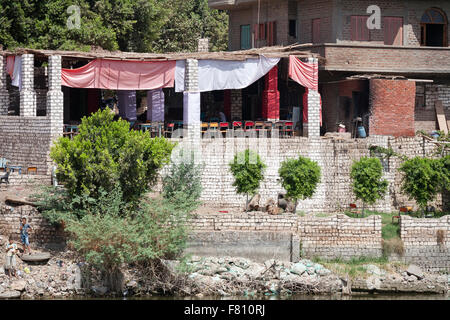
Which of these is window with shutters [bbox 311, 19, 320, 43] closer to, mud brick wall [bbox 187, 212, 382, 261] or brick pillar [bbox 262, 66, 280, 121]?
brick pillar [bbox 262, 66, 280, 121]

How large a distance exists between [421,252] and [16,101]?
15.4 metres

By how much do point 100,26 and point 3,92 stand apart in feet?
20.8

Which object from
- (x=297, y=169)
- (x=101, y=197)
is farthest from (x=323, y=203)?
(x=101, y=197)

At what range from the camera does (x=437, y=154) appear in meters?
30.7

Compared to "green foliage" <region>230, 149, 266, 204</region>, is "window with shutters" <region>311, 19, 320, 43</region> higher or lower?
higher

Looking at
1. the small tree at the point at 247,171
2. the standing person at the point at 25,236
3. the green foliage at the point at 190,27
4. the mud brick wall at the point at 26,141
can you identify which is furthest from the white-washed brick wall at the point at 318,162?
the green foliage at the point at 190,27

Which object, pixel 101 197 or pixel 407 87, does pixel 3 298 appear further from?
pixel 407 87

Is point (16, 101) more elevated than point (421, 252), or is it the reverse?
point (16, 101)

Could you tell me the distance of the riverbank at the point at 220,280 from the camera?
82.5 ft

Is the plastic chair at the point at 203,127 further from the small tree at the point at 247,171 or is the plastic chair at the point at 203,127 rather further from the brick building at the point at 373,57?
the brick building at the point at 373,57

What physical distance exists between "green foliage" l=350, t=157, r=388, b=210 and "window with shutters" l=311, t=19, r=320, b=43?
22.9 ft

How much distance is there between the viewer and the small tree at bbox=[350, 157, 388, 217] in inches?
1125

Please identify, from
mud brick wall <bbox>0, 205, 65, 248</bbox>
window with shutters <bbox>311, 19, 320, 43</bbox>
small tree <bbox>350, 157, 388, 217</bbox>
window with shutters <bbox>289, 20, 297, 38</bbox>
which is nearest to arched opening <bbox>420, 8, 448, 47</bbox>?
window with shutters <bbox>311, 19, 320, 43</bbox>

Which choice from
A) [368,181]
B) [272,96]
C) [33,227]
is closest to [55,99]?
[33,227]
